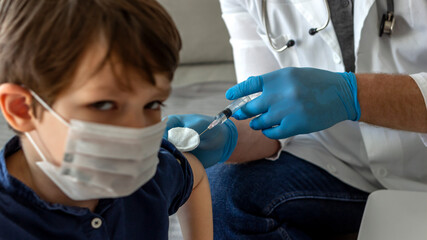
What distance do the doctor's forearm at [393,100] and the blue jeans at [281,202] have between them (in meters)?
0.31

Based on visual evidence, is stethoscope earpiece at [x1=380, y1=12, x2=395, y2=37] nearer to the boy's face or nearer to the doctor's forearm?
the doctor's forearm

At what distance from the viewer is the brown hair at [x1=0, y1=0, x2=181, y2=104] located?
736 mm

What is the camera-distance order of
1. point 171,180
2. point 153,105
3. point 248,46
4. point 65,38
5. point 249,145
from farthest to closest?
point 248,46, point 249,145, point 171,180, point 153,105, point 65,38

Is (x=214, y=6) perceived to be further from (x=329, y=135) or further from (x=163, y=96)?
(x=163, y=96)

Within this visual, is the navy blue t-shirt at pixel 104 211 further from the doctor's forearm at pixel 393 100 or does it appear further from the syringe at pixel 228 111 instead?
the doctor's forearm at pixel 393 100

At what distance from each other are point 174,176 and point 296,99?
A: 365 millimetres

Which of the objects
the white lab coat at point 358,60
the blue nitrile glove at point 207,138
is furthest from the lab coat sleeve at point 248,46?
the blue nitrile glove at point 207,138

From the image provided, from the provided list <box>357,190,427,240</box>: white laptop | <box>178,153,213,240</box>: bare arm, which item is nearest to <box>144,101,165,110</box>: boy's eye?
<box>178,153,213,240</box>: bare arm

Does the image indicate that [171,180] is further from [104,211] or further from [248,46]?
[248,46]

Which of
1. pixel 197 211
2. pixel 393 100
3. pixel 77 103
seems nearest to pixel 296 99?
pixel 393 100

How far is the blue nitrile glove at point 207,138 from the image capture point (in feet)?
4.05

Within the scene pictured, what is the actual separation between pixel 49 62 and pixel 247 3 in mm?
911

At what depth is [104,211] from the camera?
2.99 ft

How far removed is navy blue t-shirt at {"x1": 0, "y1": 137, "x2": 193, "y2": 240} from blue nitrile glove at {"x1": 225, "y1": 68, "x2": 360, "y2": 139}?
25 cm
